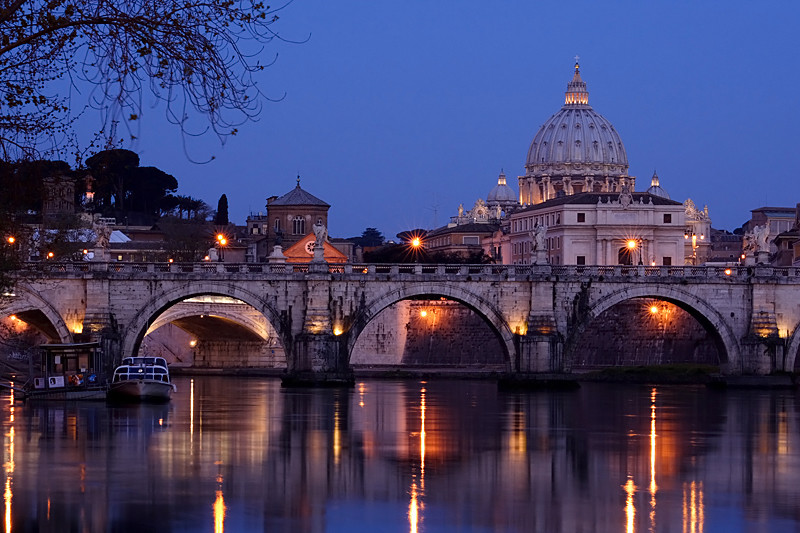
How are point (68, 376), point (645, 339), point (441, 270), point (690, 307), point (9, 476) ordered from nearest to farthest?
point (9, 476) → point (68, 376) → point (441, 270) → point (690, 307) → point (645, 339)

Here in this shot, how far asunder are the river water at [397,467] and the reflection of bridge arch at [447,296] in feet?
40.3

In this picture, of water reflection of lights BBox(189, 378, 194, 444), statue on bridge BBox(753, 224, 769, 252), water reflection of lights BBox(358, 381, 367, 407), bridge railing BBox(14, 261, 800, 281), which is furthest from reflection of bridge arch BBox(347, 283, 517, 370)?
statue on bridge BBox(753, 224, 769, 252)

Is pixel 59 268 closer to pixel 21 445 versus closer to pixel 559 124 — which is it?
pixel 21 445

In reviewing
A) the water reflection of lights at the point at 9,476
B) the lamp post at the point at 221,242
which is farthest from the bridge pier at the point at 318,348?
the lamp post at the point at 221,242

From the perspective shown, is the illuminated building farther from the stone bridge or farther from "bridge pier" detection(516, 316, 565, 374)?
"bridge pier" detection(516, 316, 565, 374)

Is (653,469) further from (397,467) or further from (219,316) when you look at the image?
(219,316)

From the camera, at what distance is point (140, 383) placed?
1982 inches

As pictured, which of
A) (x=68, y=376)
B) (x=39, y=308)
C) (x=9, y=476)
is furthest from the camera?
(x=39, y=308)

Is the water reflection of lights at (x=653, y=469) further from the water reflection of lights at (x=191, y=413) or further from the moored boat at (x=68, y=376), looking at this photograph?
the moored boat at (x=68, y=376)

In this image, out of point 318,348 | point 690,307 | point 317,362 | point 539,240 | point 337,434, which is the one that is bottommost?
point 337,434

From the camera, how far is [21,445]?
34.1 metres

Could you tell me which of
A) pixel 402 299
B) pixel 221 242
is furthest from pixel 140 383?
pixel 221 242

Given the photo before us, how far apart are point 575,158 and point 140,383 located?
13827 centimetres

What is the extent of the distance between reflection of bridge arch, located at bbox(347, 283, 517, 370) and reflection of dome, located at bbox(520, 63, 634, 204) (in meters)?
118
